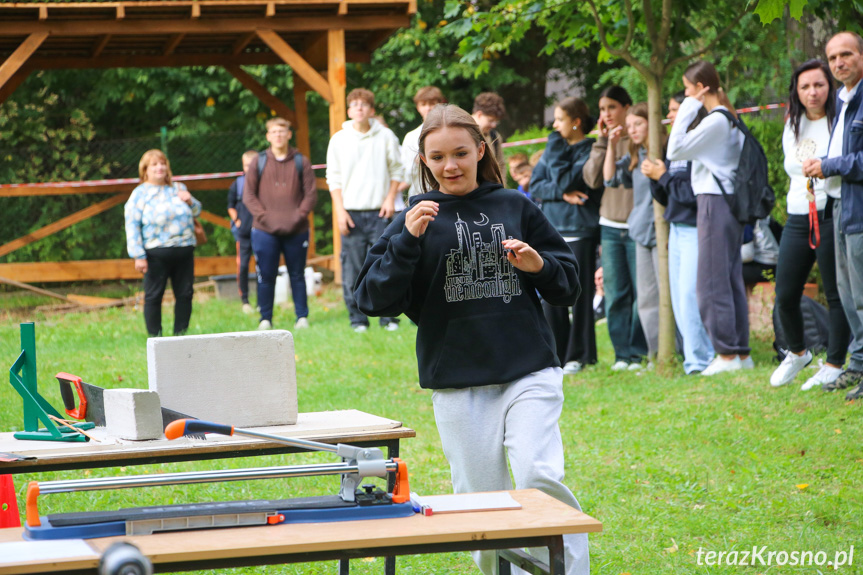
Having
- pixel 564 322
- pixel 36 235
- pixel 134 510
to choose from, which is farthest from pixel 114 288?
pixel 134 510

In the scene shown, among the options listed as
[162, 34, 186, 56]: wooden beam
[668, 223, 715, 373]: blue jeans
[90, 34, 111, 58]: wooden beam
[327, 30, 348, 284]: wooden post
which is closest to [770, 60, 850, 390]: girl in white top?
[668, 223, 715, 373]: blue jeans

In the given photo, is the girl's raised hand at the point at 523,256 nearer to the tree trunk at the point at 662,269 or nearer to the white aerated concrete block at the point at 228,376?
the white aerated concrete block at the point at 228,376

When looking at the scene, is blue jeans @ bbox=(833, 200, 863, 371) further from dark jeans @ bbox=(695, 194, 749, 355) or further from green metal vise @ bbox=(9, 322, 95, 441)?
green metal vise @ bbox=(9, 322, 95, 441)

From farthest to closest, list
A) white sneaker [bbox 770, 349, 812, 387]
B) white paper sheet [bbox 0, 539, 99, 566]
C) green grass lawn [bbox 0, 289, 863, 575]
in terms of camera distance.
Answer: white sneaker [bbox 770, 349, 812, 387] → green grass lawn [bbox 0, 289, 863, 575] → white paper sheet [bbox 0, 539, 99, 566]

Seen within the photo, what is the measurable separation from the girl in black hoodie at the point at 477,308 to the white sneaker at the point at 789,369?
419 centimetres

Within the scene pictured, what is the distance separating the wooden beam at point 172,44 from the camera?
48.3ft

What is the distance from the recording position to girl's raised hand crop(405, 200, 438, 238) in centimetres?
324

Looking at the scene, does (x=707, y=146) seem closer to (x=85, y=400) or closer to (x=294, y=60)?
(x=85, y=400)

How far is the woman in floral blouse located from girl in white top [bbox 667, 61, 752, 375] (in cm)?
518

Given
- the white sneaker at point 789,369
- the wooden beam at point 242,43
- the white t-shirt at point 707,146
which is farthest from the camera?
the wooden beam at point 242,43

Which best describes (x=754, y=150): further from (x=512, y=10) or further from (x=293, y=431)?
(x=293, y=431)

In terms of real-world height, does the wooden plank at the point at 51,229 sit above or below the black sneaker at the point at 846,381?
above

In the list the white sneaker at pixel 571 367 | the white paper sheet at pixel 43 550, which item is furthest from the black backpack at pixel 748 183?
the white paper sheet at pixel 43 550

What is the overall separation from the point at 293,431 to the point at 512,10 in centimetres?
576
